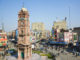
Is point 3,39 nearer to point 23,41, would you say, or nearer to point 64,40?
point 23,41

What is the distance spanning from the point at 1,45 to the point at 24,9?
101 ft

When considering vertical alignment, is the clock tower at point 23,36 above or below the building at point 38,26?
below

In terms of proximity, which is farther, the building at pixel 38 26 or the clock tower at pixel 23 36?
the building at pixel 38 26

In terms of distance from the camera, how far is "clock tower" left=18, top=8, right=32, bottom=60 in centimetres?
3528

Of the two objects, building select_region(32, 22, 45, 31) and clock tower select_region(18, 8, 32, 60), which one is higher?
building select_region(32, 22, 45, 31)

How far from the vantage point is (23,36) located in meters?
36.3

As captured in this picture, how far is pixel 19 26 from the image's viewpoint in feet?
121

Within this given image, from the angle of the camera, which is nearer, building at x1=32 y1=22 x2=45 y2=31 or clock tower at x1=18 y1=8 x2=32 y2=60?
clock tower at x1=18 y1=8 x2=32 y2=60

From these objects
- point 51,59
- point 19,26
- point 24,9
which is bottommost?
point 51,59

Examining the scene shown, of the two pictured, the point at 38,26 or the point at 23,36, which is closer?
the point at 23,36

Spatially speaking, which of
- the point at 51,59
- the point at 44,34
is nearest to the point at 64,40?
the point at 51,59

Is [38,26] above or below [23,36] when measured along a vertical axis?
above

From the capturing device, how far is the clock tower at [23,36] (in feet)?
116

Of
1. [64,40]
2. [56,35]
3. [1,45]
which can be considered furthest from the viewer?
[56,35]
